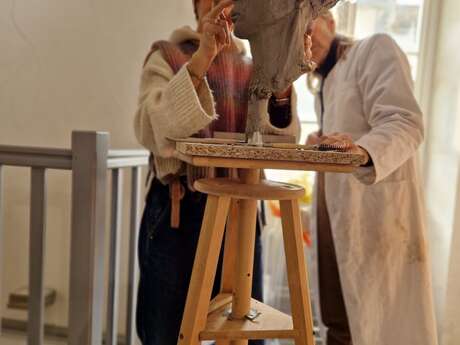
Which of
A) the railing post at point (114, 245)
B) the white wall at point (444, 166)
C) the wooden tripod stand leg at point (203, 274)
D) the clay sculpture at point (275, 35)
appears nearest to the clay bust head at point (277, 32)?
the clay sculpture at point (275, 35)

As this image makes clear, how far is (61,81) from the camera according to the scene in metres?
1.16

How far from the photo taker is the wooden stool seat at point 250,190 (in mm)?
603

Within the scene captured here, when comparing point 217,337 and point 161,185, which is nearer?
point 217,337

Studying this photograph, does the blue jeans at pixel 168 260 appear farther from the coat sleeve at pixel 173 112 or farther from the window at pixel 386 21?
the window at pixel 386 21

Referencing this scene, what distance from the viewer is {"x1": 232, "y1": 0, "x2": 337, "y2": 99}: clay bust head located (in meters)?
0.59

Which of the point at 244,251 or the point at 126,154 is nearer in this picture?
the point at 244,251

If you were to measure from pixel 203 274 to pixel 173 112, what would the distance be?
27cm

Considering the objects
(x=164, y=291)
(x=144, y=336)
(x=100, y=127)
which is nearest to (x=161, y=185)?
(x=164, y=291)

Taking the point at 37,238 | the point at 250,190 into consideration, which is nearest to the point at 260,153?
the point at 250,190

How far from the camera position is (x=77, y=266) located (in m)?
0.84

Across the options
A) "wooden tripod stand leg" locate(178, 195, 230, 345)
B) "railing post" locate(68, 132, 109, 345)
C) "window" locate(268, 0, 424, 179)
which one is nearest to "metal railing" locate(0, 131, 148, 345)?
"railing post" locate(68, 132, 109, 345)

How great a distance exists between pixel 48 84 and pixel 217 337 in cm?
88

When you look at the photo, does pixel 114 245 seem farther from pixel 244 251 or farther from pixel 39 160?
pixel 244 251

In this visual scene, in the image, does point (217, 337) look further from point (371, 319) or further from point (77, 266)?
point (371, 319)
